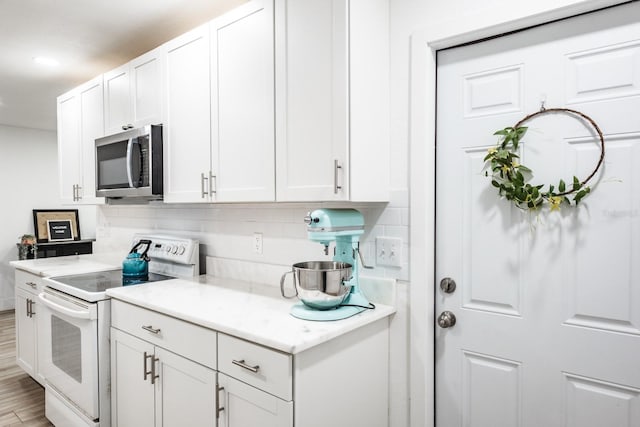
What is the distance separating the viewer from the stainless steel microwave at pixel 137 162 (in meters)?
2.26

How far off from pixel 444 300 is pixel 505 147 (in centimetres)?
64

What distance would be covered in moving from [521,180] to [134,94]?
86.0 inches

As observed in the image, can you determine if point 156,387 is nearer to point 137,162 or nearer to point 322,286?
point 322,286

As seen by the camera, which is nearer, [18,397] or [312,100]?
[312,100]

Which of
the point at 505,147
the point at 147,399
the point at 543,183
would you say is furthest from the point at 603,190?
the point at 147,399

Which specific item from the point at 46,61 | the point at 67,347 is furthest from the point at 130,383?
the point at 46,61

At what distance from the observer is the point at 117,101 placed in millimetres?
2602

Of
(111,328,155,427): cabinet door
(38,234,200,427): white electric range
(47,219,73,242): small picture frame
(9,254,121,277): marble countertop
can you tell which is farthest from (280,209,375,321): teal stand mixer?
(47,219,73,242): small picture frame

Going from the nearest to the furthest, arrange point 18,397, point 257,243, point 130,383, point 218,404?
point 218,404, point 130,383, point 257,243, point 18,397

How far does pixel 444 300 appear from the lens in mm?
1660

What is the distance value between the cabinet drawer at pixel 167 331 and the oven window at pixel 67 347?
30 cm

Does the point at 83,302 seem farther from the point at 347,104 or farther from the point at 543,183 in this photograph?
the point at 543,183

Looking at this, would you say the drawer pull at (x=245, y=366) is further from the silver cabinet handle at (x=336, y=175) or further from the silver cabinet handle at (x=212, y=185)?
the silver cabinet handle at (x=212, y=185)

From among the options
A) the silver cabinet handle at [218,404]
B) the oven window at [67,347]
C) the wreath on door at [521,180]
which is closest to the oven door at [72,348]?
the oven window at [67,347]
